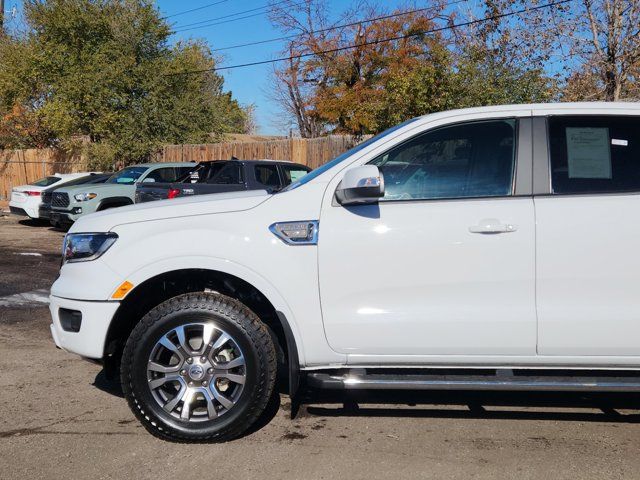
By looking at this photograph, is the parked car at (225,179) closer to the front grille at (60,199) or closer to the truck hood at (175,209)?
the front grille at (60,199)

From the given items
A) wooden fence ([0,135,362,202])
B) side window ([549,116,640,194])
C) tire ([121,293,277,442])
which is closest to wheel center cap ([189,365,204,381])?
tire ([121,293,277,442])

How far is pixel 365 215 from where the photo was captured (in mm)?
3629

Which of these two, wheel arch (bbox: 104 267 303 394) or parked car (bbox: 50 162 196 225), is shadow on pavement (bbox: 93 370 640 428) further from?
parked car (bbox: 50 162 196 225)

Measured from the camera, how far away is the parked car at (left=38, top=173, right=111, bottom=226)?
1579cm

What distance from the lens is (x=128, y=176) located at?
15555 mm

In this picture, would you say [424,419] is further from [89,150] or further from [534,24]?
[89,150]

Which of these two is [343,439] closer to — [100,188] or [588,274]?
[588,274]

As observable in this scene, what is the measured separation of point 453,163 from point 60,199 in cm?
1291

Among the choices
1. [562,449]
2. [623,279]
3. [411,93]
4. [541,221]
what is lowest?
[562,449]

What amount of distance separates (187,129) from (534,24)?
15.1 m

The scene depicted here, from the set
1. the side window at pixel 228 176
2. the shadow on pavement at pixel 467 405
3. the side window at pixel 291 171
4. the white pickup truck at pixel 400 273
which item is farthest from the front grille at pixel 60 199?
the white pickup truck at pixel 400 273

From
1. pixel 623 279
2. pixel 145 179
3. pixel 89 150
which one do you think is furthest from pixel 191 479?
pixel 89 150

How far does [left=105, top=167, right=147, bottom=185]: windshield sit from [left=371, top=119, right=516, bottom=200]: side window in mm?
12482

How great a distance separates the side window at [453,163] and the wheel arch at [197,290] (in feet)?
3.33
